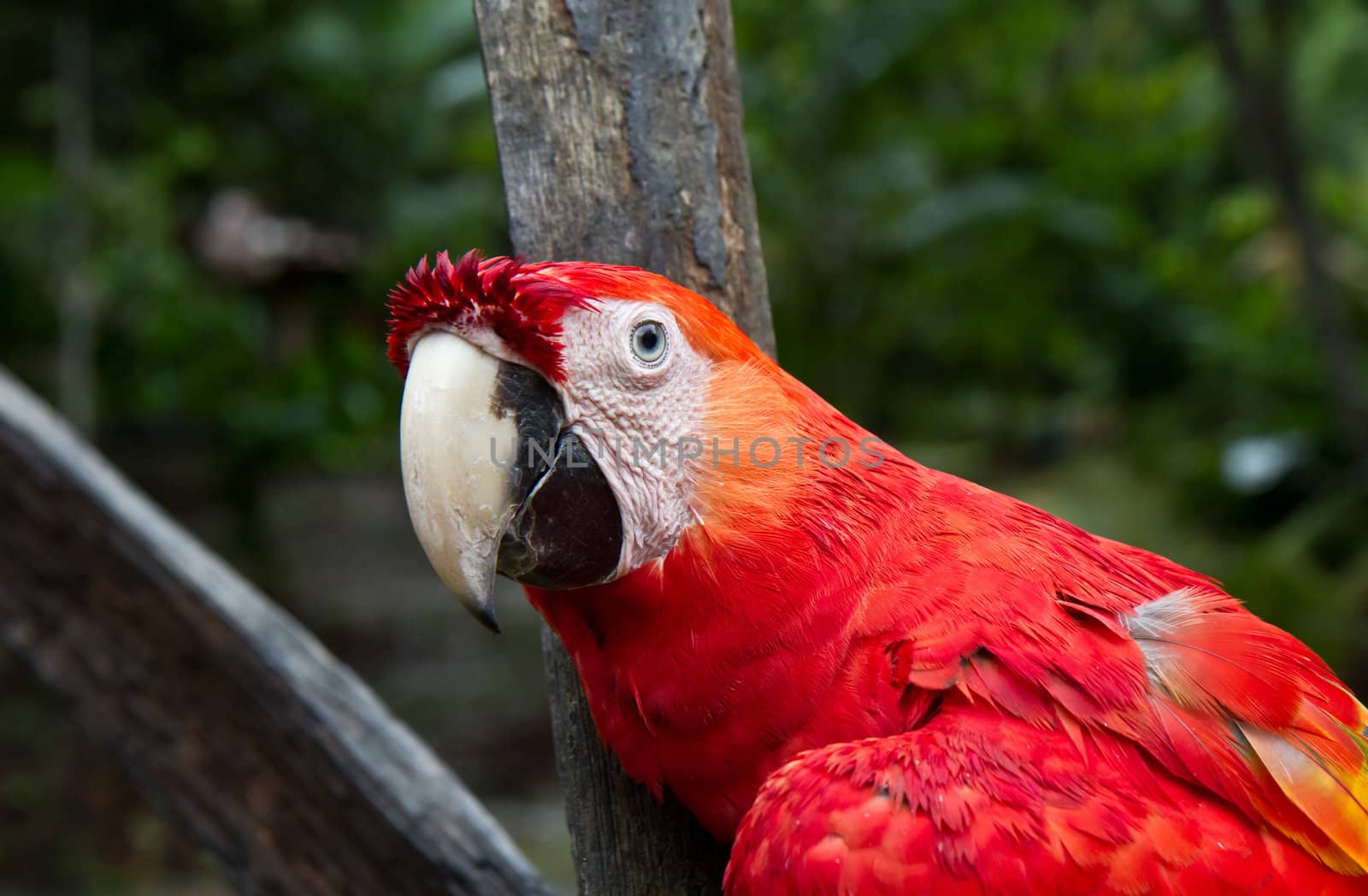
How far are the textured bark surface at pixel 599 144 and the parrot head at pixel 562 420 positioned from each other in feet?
0.83

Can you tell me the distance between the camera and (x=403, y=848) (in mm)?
1399

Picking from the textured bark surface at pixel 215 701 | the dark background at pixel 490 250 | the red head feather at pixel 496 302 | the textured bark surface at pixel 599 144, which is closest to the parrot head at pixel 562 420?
the red head feather at pixel 496 302

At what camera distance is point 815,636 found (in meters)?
1.04

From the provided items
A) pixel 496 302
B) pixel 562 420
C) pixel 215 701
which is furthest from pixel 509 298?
pixel 215 701

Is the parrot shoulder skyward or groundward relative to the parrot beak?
groundward

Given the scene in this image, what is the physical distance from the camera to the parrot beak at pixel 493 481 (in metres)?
0.96

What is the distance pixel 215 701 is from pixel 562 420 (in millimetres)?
927

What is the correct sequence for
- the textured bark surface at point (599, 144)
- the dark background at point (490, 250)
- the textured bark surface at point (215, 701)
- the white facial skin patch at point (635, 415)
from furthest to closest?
the dark background at point (490, 250)
the textured bark surface at point (215, 701)
the textured bark surface at point (599, 144)
the white facial skin patch at point (635, 415)

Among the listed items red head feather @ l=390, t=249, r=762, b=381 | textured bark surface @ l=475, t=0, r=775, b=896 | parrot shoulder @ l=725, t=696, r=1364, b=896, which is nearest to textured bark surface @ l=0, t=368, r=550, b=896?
textured bark surface @ l=475, t=0, r=775, b=896

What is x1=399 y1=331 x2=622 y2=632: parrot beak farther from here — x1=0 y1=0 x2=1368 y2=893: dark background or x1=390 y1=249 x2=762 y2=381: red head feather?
x1=0 y1=0 x2=1368 y2=893: dark background

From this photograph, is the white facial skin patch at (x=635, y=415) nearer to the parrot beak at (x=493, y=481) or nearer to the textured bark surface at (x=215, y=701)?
the parrot beak at (x=493, y=481)

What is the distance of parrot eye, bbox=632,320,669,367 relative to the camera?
1.03 metres

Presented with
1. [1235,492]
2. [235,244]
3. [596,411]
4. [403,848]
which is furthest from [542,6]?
[1235,492]

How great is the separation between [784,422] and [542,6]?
→ 614mm
